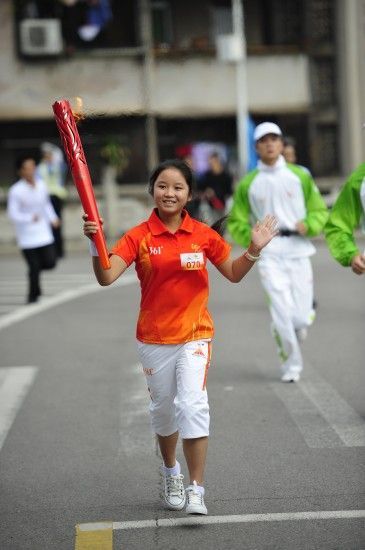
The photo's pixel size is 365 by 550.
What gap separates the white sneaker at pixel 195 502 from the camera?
5.98 meters

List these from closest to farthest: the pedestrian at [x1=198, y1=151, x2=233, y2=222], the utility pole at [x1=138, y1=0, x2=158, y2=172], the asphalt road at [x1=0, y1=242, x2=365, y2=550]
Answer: the asphalt road at [x1=0, y1=242, x2=365, y2=550]
the pedestrian at [x1=198, y1=151, x2=233, y2=222]
the utility pole at [x1=138, y1=0, x2=158, y2=172]

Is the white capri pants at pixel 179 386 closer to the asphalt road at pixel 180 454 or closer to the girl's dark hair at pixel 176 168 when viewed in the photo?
the asphalt road at pixel 180 454

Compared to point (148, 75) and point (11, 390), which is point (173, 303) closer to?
point (11, 390)

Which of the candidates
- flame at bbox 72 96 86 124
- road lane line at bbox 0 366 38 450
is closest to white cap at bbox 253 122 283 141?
road lane line at bbox 0 366 38 450

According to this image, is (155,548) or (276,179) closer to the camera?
(155,548)

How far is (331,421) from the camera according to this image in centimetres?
816

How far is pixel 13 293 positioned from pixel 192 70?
16702 millimetres

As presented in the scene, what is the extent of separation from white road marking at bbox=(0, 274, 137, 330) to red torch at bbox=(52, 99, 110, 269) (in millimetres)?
7957

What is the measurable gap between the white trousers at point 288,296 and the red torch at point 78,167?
4002mm

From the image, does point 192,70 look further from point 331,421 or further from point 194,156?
point 331,421

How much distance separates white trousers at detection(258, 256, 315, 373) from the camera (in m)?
9.77

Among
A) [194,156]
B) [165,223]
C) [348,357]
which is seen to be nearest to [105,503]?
[165,223]

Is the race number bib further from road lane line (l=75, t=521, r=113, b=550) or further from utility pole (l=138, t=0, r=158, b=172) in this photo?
utility pole (l=138, t=0, r=158, b=172)

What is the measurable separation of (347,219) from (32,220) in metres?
8.79
